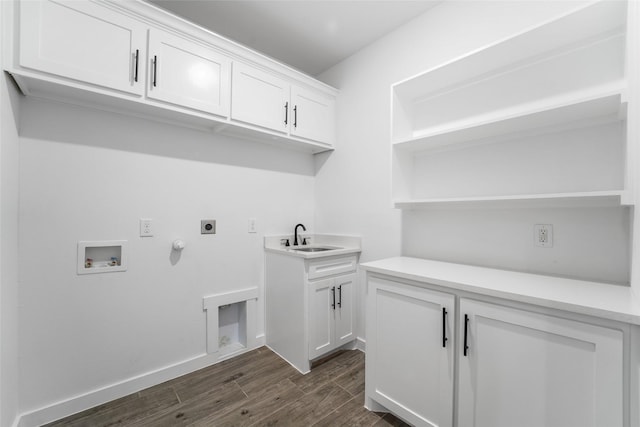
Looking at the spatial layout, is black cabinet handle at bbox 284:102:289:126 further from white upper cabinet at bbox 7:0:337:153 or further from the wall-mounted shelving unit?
the wall-mounted shelving unit

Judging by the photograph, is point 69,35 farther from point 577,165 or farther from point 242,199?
point 577,165

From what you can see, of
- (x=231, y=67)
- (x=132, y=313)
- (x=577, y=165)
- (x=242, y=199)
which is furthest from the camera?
(x=242, y=199)

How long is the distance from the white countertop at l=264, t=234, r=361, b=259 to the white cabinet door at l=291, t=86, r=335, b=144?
3.38 feet

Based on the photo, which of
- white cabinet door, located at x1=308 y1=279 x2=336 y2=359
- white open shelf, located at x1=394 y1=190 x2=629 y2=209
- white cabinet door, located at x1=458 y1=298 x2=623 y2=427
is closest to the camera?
white cabinet door, located at x1=458 y1=298 x2=623 y2=427

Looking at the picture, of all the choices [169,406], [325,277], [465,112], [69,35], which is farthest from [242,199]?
[465,112]

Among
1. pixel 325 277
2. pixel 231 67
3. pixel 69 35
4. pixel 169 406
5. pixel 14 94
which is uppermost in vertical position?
pixel 231 67

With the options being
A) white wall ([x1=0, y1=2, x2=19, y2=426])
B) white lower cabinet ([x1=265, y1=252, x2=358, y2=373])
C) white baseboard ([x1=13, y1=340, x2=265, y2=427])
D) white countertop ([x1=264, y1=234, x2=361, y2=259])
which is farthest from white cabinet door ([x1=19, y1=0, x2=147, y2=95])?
white baseboard ([x1=13, y1=340, x2=265, y2=427])

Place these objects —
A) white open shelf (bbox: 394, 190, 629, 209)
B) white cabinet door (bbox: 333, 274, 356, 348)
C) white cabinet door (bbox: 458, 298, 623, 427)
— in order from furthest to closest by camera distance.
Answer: white cabinet door (bbox: 333, 274, 356, 348)
white open shelf (bbox: 394, 190, 629, 209)
white cabinet door (bbox: 458, 298, 623, 427)

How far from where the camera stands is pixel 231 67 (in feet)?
6.46

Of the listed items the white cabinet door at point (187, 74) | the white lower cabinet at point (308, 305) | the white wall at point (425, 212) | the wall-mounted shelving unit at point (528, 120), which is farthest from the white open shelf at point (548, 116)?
the white cabinet door at point (187, 74)

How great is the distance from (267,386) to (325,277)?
2.95ft

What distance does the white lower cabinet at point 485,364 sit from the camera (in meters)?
0.90

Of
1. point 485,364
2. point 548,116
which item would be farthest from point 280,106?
point 485,364

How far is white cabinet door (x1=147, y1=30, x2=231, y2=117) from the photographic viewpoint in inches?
64.5
